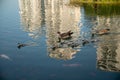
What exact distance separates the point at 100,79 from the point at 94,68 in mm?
3471

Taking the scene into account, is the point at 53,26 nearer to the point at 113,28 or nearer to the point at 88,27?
the point at 88,27

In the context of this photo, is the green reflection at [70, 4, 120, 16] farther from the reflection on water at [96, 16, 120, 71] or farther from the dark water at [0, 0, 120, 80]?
the reflection on water at [96, 16, 120, 71]

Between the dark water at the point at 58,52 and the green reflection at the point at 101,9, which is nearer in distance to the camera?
the dark water at the point at 58,52

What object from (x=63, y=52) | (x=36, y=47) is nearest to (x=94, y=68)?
(x=63, y=52)

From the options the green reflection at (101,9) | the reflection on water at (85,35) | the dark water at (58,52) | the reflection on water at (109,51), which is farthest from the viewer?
the green reflection at (101,9)

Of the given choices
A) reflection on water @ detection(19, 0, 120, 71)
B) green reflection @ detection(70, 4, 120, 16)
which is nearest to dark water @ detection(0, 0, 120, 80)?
reflection on water @ detection(19, 0, 120, 71)

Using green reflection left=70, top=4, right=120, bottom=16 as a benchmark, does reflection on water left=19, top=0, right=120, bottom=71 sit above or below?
below

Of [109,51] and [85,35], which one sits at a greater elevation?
[85,35]

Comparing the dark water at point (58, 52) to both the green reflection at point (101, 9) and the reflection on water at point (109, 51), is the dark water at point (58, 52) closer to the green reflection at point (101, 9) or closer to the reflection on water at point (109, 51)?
the reflection on water at point (109, 51)

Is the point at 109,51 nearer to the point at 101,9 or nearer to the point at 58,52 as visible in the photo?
the point at 58,52

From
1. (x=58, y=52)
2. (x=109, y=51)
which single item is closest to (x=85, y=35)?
(x=109, y=51)

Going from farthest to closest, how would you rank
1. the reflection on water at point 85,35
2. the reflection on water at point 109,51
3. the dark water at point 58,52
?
1. the reflection on water at point 85,35
2. the reflection on water at point 109,51
3. the dark water at point 58,52

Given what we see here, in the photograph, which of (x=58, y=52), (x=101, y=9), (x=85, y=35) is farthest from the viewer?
(x=101, y=9)

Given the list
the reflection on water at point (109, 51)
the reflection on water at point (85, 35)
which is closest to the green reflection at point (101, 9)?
the reflection on water at point (85, 35)
